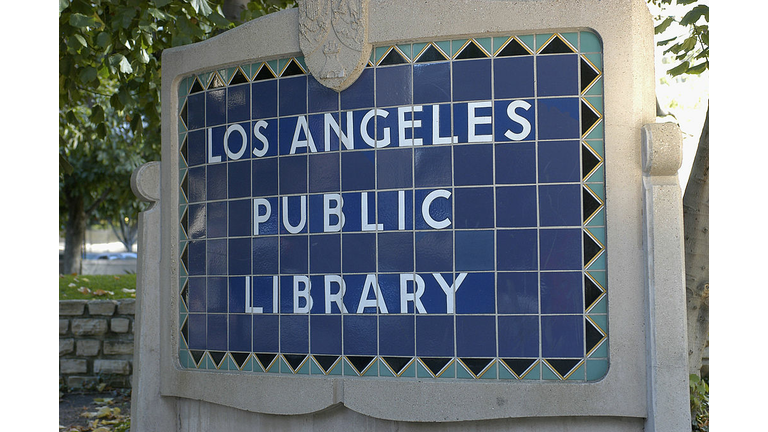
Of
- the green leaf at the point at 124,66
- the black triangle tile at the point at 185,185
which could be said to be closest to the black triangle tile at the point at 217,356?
the black triangle tile at the point at 185,185

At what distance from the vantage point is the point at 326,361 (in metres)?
3.80

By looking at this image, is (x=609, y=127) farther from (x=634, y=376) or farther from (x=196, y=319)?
(x=196, y=319)

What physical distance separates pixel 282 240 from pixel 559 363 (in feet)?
5.11

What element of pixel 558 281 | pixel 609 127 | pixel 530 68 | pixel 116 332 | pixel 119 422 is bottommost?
pixel 119 422

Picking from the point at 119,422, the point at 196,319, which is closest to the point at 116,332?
the point at 119,422

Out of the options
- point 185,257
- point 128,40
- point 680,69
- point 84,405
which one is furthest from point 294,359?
point 84,405

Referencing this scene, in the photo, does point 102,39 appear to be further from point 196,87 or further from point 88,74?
point 196,87

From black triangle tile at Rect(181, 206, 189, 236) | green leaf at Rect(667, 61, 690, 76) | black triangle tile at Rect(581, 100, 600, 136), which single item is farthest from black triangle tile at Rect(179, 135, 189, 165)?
green leaf at Rect(667, 61, 690, 76)

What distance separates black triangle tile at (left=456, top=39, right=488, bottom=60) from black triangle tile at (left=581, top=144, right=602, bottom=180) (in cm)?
68

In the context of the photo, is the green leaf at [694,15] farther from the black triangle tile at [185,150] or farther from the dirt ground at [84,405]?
the dirt ground at [84,405]

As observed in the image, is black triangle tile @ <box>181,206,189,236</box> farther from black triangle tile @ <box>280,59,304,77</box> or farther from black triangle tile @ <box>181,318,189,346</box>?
black triangle tile @ <box>280,59,304,77</box>

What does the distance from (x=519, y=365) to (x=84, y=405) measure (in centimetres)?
565

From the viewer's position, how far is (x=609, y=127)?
11.6 feet

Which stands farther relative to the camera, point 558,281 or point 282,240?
point 282,240
